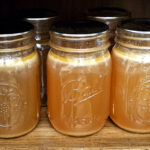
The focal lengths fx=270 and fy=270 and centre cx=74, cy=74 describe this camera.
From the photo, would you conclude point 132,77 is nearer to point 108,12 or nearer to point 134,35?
point 134,35

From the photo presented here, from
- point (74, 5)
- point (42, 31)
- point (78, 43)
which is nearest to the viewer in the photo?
point (78, 43)

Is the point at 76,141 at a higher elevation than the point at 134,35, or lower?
lower

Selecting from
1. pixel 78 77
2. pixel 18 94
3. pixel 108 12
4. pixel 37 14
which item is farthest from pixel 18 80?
pixel 108 12

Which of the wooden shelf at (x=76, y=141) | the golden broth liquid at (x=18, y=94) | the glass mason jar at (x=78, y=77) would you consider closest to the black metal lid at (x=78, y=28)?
the glass mason jar at (x=78, y=77)

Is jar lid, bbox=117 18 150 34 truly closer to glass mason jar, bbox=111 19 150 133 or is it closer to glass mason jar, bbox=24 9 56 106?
glass mason jar, bbox=111 19 150 133

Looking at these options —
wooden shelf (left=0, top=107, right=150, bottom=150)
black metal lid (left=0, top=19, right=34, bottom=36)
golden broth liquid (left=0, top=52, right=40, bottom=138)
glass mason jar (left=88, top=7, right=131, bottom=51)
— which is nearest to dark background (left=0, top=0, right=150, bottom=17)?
glass mason jar (left=88, top=7, right=131, bottom=51)

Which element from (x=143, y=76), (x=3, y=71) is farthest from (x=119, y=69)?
(x=3, y=71)
